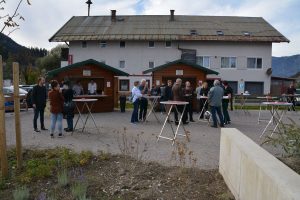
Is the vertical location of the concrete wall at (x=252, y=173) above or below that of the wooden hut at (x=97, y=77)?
below

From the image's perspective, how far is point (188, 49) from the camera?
44.1m

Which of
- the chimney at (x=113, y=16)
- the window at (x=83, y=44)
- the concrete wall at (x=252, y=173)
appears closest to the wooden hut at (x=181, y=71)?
the concrete wall at (x=252, y=173)

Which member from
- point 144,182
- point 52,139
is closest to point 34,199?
point 144,182

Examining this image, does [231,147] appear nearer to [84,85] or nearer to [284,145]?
[284,145]

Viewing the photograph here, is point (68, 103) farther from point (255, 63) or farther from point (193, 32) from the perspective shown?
point (255, 63)

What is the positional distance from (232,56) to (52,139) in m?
35.5

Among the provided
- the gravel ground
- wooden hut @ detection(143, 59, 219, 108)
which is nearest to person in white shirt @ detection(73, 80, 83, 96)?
wooden hut @ detection(143, 59, 219, 108)

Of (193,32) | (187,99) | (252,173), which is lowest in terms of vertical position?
(252,173)

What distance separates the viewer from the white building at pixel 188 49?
144 feet

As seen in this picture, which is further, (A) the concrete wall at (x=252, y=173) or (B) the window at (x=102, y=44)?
(B) the window at (x=102, y=44)

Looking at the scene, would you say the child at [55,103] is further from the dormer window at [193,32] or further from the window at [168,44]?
the dormer window at [193,32]

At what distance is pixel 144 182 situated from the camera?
21.1 feet

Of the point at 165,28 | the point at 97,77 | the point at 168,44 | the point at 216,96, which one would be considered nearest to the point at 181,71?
the point at 97,77

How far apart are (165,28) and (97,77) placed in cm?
2522
